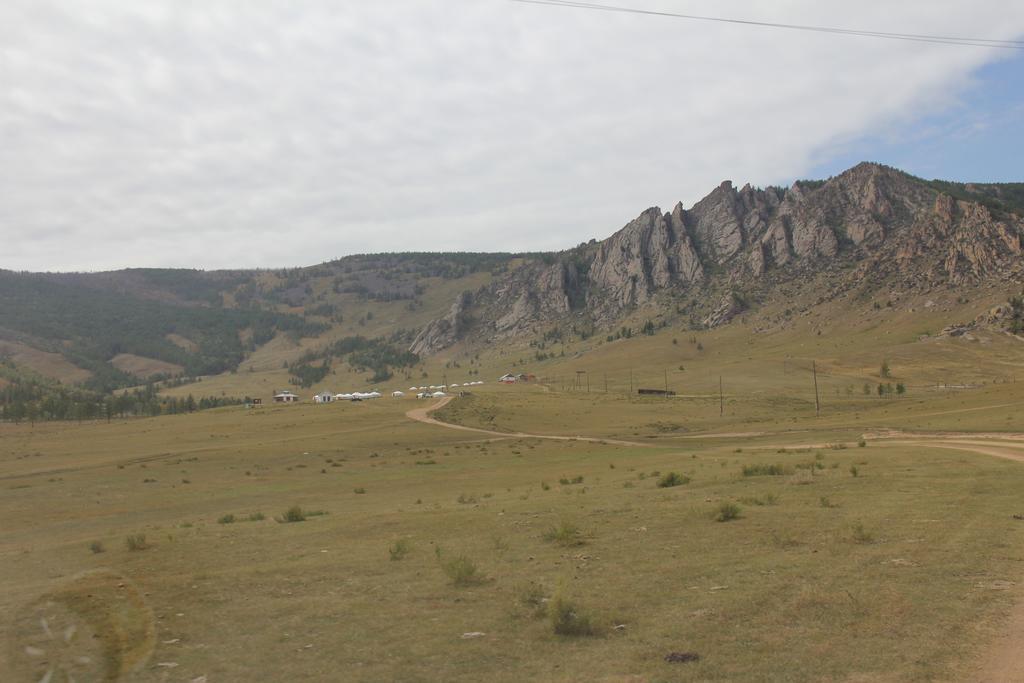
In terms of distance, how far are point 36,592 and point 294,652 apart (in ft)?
24.1

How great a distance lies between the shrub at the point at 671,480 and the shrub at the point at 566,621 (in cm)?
1784

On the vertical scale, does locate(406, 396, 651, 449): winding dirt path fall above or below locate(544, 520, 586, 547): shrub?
below

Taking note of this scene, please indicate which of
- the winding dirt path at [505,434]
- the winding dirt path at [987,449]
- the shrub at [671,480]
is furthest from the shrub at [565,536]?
the winding dirt path at [505,434]

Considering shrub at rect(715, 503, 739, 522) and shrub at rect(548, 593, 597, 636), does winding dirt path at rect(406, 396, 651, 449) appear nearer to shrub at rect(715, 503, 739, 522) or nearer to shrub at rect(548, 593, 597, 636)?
shrub at rect(715, 503, 739, 522)

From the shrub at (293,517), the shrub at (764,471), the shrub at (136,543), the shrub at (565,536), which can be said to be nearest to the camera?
the shrub at (565,536)

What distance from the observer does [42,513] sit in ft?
103

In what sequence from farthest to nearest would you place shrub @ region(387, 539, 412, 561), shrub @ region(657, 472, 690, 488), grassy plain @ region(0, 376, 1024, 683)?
shrub @ region(657, 472, 690, 488)
shrub @ region(387, 539, 412, 561)
grassy plain @ region(0, 376, 1024, 683)

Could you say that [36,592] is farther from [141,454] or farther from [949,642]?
[141,454]

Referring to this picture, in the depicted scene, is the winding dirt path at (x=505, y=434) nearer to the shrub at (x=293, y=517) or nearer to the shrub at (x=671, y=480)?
the shrub at (x=671, y=480)

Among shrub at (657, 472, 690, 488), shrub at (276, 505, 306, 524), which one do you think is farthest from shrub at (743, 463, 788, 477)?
shrub at (276, 505, 306, 524)

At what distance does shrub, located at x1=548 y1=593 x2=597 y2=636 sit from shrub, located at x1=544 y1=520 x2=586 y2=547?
246 inches

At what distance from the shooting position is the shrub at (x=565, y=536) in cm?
1728

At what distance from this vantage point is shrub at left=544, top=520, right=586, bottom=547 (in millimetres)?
17281

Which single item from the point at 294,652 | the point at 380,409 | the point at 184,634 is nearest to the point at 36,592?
the point at 184,634
